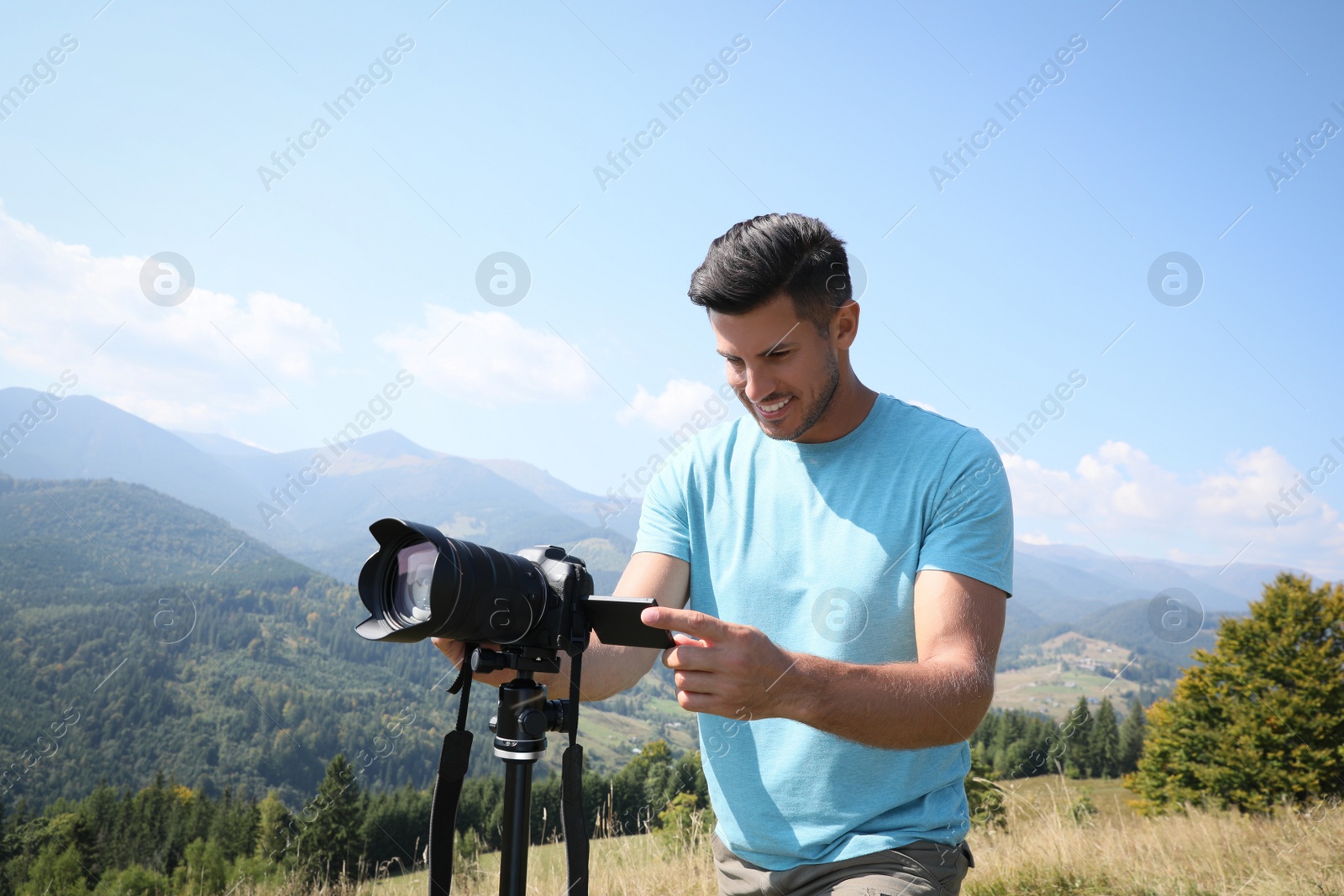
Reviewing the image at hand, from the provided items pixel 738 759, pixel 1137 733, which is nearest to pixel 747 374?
pixel 738 759

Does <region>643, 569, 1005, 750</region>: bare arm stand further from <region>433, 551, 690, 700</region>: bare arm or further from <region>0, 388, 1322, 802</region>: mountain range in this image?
<region>0, 388, 1322, 802</region>: mountain range

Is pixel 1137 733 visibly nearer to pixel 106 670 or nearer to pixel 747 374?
pixel 747 374

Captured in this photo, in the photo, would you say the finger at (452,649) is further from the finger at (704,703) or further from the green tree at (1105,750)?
Answer: the green tree at (1105,750)

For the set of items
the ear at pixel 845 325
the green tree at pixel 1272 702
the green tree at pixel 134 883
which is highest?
the ear at pixel 845 325

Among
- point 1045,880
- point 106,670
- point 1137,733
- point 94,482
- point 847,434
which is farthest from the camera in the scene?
point 94,482

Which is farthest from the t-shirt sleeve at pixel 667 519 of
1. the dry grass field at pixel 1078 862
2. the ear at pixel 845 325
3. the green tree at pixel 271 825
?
the green tree at pixel 271 825

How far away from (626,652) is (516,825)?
597 millimetres

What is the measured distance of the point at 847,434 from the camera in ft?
7.31

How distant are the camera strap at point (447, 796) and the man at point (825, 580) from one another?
137 mm

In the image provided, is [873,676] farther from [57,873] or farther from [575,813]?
[57,873]

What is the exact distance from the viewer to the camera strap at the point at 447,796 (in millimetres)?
1614

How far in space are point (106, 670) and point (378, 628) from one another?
93482 millimetres

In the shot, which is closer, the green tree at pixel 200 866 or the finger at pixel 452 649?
the finger at pixel 452 649

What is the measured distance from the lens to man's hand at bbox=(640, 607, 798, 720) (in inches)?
51.4
